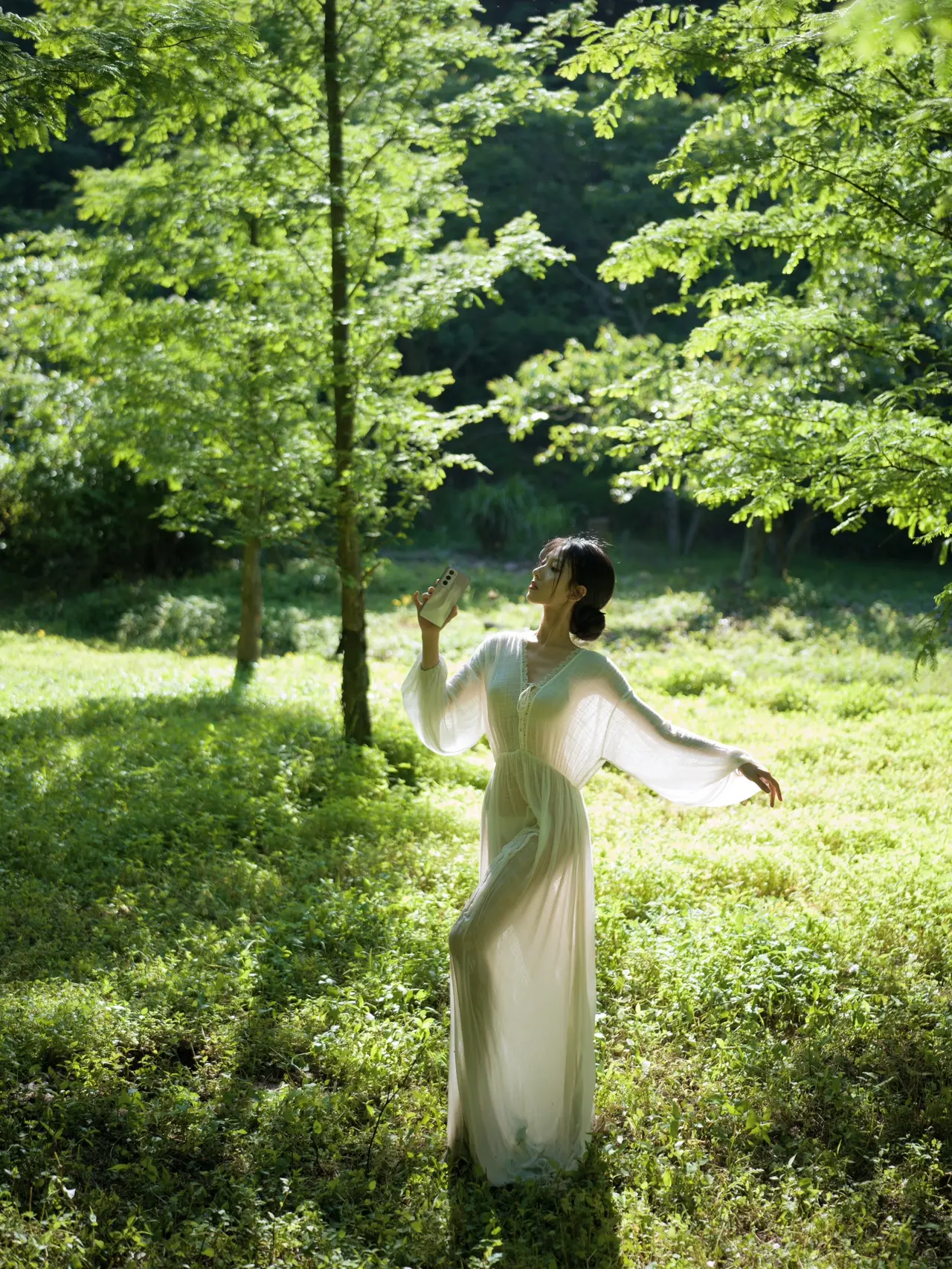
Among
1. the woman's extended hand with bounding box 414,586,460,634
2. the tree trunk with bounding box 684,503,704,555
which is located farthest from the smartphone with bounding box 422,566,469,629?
the tree trunk with bounding box 684,503,704,555

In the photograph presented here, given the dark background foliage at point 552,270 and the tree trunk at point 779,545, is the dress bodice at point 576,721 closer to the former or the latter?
the tree trunk at point 779,545

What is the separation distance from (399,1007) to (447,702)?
1.41 m

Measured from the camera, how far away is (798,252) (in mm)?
5797

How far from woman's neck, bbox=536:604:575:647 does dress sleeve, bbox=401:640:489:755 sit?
0.73ft

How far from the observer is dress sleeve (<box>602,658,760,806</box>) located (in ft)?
12.5

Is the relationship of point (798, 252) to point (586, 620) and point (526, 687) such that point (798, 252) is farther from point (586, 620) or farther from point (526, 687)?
point (526, 687)

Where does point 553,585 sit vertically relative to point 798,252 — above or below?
Answer: below

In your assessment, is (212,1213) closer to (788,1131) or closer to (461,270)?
(788,1131)

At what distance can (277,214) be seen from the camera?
755cm

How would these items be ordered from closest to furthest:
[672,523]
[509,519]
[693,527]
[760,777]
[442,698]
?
[760,777], [442,698], [509,519], [693,527], [672,523]

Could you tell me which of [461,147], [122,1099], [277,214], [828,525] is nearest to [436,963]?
[122,1099]

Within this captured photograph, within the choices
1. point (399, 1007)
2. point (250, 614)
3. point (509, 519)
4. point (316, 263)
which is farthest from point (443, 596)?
point (509, 519)

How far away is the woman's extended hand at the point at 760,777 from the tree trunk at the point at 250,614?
824 centimetres

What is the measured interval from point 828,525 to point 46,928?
2230 cm
